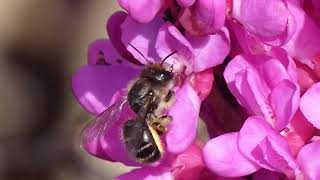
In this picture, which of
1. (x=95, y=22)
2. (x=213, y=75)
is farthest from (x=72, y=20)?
(x=213, y=75)

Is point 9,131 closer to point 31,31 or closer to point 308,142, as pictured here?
point 31,31

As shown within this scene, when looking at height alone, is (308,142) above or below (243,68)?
below


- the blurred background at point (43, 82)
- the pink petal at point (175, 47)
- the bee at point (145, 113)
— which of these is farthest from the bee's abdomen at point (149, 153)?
the blurred background at point (43, 82)

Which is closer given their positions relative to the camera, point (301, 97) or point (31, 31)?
point (301, 97)

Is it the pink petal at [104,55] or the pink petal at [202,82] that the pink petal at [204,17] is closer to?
the pink petal at [202,82]

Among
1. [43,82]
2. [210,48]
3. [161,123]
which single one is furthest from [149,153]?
[43,82]
